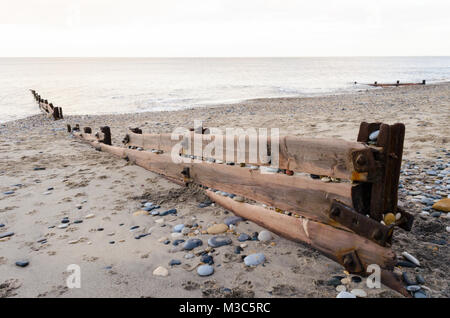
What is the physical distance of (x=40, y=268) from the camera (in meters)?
2.81

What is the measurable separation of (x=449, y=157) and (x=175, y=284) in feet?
18.9

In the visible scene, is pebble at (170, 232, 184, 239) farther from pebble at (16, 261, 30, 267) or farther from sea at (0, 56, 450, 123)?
sea at (0, 56, 450, 123)

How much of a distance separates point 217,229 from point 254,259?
73cm

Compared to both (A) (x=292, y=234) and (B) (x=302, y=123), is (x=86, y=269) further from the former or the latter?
(B) (x=302, y=123)

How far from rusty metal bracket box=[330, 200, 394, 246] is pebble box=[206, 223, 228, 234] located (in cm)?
135

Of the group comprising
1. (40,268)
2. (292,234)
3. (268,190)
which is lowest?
(40,268)

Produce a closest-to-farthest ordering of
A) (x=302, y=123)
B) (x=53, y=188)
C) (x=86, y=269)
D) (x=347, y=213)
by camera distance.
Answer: (x=347, y=213) < (x=86, y=269) < (x=53, y=188) < (x=302, y=123)

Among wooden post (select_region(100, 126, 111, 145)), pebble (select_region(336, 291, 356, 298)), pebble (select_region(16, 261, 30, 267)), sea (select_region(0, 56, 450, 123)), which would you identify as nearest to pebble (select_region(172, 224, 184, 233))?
pebble (select_region(16, 261, 30, 267))

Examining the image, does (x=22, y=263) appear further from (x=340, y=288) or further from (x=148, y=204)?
(x=340, y=288)

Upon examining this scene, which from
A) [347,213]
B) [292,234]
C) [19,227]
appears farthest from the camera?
[19,227]

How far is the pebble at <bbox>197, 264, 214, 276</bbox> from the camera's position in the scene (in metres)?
2.62

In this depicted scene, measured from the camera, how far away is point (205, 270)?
2648 millimetres

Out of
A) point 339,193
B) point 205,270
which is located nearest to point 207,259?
point 205,270
